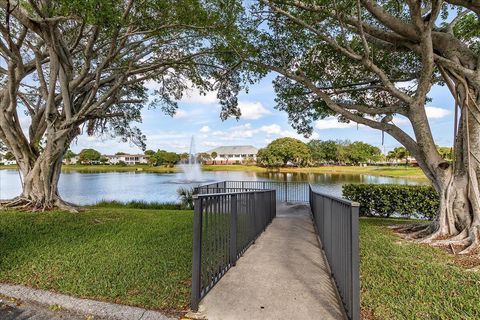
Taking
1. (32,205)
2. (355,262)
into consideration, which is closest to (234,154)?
(32,205)

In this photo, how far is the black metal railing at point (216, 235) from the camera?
2.94 meters

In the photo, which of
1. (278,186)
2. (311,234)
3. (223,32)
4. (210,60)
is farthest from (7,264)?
(278,186)

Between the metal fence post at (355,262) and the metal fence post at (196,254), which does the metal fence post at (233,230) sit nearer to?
the metal fence post at (196,254)

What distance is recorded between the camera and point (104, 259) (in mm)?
4340

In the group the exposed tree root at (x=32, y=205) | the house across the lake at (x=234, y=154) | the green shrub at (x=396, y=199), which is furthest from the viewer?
the house across the lake at (x=234, y=154)

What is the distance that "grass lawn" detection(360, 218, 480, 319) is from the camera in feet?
9.21

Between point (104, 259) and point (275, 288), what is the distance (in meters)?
2.70

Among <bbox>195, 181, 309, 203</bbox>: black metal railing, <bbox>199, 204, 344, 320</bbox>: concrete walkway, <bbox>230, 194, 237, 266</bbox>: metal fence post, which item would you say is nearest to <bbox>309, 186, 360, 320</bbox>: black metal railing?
<bbox>199, 204, 344, 320</bbox>: concrete walkway

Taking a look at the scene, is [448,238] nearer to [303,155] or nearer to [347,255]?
[347,255]

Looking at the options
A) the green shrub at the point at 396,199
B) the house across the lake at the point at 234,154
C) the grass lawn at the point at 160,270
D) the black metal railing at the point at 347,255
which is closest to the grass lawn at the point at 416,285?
the grass lawn at the point at 160,270

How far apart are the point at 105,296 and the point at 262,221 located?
4043 mm

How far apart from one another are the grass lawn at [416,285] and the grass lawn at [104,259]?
2.13m

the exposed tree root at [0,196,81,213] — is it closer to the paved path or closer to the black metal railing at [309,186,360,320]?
the paved path

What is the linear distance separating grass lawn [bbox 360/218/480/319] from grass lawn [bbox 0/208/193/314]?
6.99 ft
